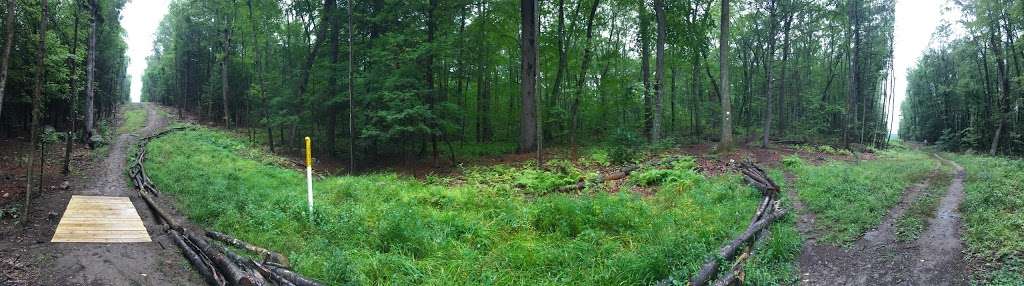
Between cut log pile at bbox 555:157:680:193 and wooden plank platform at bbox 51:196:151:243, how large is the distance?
854 cm

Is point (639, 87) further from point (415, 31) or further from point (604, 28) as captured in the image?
point (604, 28)

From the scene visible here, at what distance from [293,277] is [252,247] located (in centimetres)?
180

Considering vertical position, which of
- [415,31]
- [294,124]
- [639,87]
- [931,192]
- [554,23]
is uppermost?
[554,23]

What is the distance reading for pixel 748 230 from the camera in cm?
634

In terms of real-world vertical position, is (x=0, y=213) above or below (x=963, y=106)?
below

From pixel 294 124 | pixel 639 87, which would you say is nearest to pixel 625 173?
pixel 639 87

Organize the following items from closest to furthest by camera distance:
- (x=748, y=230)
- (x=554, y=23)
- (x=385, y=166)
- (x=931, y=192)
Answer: (x=748, y=230) → (x=931, y=192) → (x=385, y=166) → (x=554, y=23)

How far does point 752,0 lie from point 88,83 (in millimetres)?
29267

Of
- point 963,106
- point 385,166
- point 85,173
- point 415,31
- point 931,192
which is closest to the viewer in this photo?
point 931,192

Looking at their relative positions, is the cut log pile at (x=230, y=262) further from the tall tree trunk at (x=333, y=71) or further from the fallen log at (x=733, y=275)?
the tall tree trunk at (x=333, y=71)

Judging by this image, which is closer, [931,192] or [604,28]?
Result: [931,192]

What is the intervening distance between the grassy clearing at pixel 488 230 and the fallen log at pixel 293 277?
23cm

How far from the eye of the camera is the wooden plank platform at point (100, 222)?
7.35 m

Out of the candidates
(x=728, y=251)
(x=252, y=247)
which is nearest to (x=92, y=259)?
(x=252, y=247)
